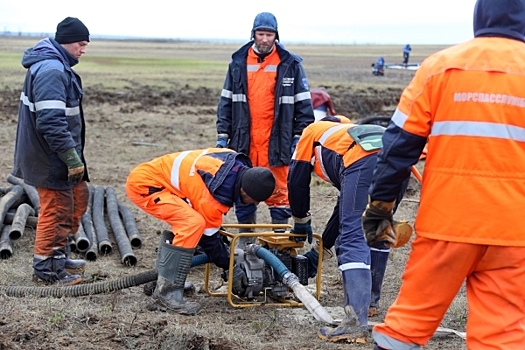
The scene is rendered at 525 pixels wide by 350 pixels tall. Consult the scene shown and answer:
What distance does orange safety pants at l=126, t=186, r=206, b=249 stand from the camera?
5.93m

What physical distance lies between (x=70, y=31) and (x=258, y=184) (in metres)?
2.27

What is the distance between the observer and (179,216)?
596 centimetres

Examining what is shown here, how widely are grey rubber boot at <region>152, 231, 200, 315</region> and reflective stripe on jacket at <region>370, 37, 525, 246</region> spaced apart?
2573 millimetres

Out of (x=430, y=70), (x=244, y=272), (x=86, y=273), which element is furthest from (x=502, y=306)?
(x=86, y=273)

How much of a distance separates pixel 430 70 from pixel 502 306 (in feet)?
3.80

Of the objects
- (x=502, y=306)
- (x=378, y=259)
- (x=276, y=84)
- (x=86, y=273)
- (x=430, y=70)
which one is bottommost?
(x=86, y=273)

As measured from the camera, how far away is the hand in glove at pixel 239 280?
6.25 m

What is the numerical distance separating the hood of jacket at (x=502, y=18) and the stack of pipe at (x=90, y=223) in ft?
15.3

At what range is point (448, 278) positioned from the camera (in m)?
3.83

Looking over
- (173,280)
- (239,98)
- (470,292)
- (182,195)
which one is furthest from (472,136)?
(239,98)

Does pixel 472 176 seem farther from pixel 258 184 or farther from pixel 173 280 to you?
pixel 173 280

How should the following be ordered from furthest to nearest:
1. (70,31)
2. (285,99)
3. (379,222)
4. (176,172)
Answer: (285,99) < (70,31) < (176,172) < (379,222)

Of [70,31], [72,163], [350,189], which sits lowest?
[72,163]

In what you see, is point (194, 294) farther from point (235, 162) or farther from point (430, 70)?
point (430, 70)
